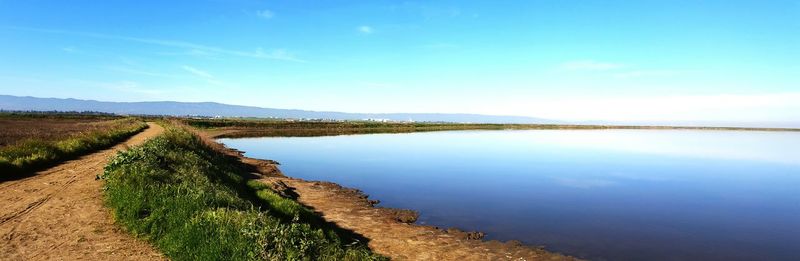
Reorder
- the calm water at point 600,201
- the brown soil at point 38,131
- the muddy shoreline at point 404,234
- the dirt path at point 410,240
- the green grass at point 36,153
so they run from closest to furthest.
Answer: the dirt path at point 410,240
the muddy shoreline at point 404,234
the calm water at point 600,201
the green grass at point 36,153
the brown soil at point 38,131

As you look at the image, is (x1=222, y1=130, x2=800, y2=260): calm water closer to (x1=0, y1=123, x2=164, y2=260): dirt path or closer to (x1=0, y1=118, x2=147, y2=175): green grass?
(x1=0, y1=123, x2=164, y2=260): dirt path

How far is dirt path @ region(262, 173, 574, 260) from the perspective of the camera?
15305 millimetres

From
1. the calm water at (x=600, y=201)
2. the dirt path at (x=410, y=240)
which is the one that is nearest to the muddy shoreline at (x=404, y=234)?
the dirt path at (x=410, y=240)

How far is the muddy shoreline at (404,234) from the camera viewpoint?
1544 centimetres

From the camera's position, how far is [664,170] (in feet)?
145

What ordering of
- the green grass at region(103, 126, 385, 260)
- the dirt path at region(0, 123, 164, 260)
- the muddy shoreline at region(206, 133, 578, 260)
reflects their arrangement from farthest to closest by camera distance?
the muddy shoreline at region(206, 133, 578, 260), the dirt path at region(0, 123, 164, 260), the green grass at region(103, 126, 385, 260)

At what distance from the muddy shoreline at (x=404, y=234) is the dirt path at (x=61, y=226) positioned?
7682mm

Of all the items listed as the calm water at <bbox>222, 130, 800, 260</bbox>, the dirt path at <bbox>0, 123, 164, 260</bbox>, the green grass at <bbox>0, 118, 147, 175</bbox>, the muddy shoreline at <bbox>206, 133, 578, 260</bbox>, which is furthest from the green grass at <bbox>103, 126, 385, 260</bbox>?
the calm water at <bbox>222, 130, 800, 260</bbox>

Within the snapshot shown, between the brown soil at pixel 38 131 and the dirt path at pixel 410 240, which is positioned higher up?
the brown soil at pixel 38 131

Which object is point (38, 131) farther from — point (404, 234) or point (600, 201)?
point (600, 201)

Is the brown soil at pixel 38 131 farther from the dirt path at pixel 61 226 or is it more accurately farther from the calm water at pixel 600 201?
the dirt path at pixel 61 226

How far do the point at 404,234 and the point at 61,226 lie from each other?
10.6 metres

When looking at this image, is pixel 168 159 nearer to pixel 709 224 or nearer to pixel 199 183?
pixel 199 183

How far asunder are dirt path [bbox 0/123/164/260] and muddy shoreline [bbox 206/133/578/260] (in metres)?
7.68
